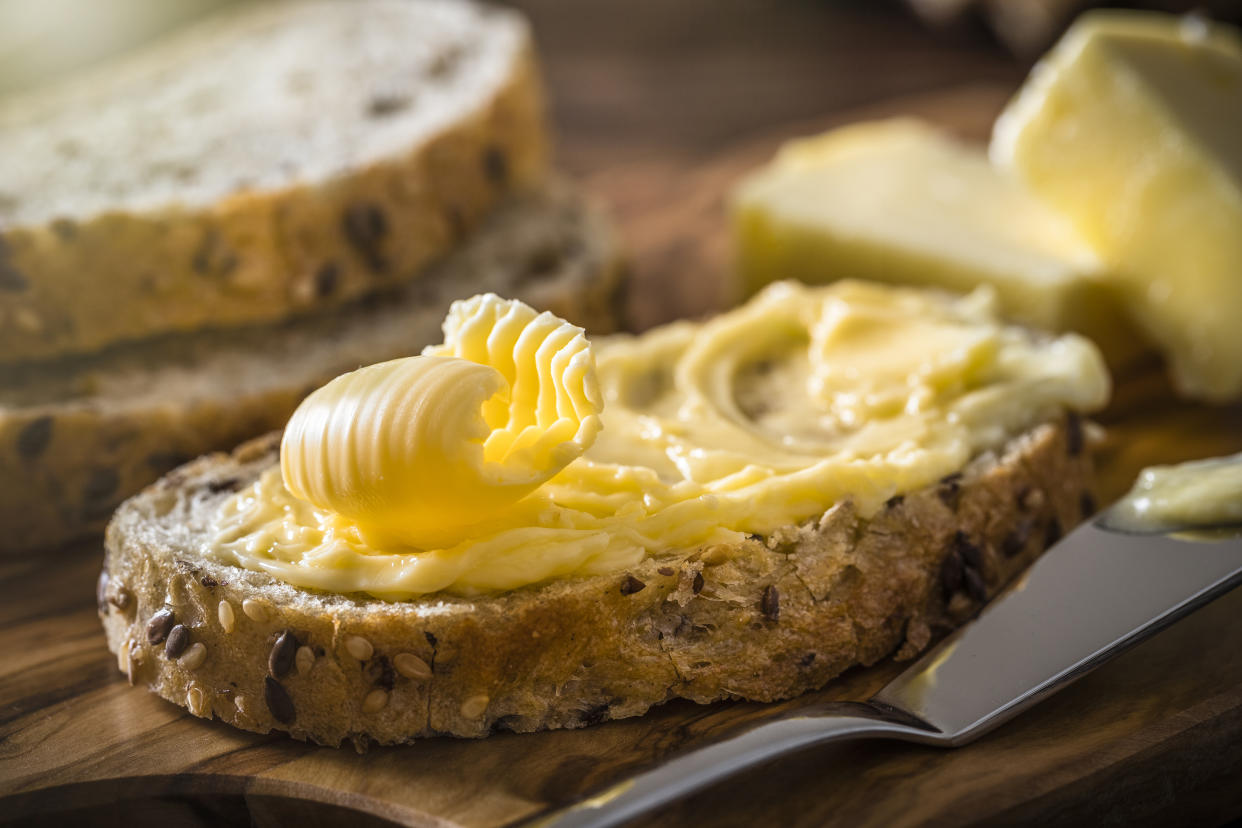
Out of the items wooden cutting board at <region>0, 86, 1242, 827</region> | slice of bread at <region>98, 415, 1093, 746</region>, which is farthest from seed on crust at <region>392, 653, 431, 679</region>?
wooden cutting board at <region>0, 86, 1242, 827</region>

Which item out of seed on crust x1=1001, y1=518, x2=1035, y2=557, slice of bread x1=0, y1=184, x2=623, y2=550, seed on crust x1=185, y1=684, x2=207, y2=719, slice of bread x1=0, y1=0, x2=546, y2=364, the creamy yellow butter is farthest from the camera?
slice of bread x1=0, y1=0, x2=546, y2=364

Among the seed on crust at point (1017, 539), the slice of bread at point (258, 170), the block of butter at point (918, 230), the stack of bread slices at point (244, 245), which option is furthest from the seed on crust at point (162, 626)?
the block of butter at point (918, 230)

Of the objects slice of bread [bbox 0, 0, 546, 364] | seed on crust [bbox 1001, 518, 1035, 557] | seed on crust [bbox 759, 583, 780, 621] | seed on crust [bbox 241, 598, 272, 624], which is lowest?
seed on crust [bbox 1001, 518, 1035, 557]

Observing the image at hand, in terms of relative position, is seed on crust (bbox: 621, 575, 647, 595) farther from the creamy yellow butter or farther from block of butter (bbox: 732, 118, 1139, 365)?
block of butter (bbox: 732, 118, 1139, 365)

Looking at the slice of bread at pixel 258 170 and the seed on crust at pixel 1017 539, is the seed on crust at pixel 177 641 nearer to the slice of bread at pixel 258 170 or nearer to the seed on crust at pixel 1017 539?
the slice of bread at pixel 258 170

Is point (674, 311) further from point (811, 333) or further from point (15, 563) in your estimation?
point (15, 563)

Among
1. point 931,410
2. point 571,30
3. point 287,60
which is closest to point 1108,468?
point 931,410
